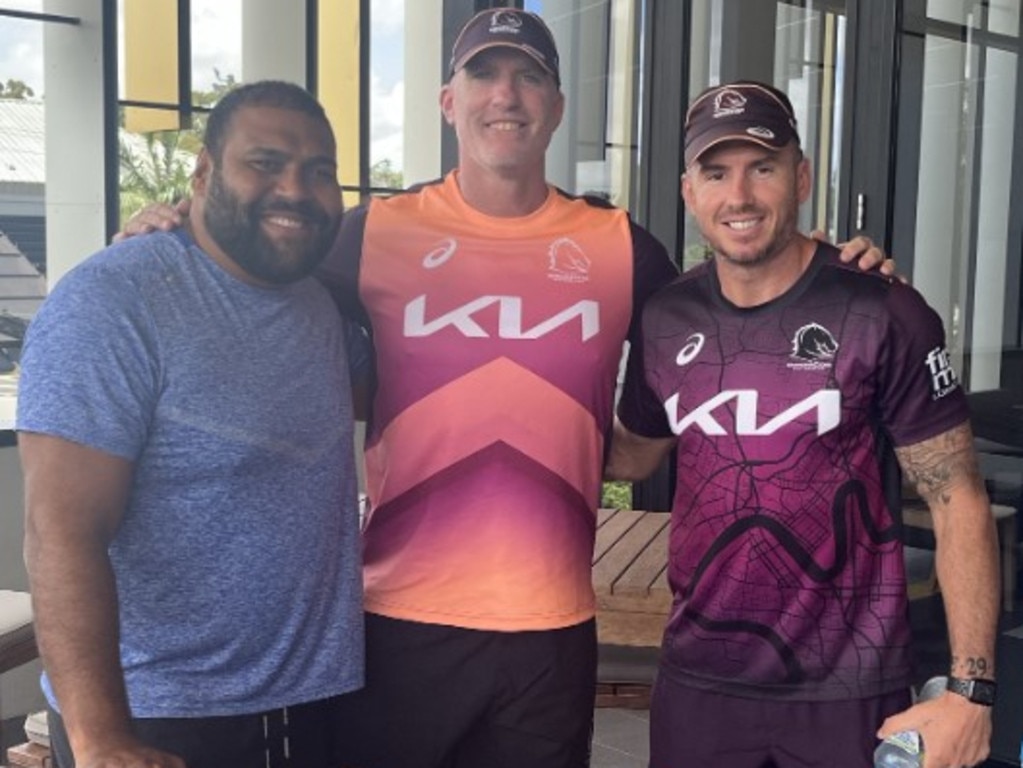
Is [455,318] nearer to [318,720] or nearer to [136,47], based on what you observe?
[318,720]

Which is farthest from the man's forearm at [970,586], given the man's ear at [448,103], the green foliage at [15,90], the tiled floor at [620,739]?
the green foliage at [15,90]

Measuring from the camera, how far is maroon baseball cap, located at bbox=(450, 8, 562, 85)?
2.39m

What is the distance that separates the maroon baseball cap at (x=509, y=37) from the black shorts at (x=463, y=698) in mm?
1035

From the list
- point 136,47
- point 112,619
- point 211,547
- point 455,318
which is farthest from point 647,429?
point 136,47

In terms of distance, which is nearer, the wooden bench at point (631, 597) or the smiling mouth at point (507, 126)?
the smiling mouth at point (507, 126)

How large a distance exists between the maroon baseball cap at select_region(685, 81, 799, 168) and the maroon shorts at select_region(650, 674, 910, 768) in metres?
0.91

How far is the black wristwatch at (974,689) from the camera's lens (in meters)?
2.07

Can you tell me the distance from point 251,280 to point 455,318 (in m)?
0.47

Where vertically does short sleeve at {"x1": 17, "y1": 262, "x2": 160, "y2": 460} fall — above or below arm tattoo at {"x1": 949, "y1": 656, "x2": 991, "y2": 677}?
above

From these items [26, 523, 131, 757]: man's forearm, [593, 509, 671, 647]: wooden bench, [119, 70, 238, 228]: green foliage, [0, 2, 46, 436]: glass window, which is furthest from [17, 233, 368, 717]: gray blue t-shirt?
[119, 70, 238, 228]: green foliage

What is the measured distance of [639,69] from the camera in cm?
480

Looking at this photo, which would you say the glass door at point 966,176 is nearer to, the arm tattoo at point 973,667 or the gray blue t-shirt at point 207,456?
the arm tattoo at point 973,667

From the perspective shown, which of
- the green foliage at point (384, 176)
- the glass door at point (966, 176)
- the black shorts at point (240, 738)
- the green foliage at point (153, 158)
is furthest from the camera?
the green foliage at point (384, 176)

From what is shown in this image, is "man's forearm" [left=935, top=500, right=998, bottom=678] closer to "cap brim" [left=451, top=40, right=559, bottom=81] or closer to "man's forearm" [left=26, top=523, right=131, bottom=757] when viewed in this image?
"cap brim" [left=451, top=40, right=559, bottom=81]
